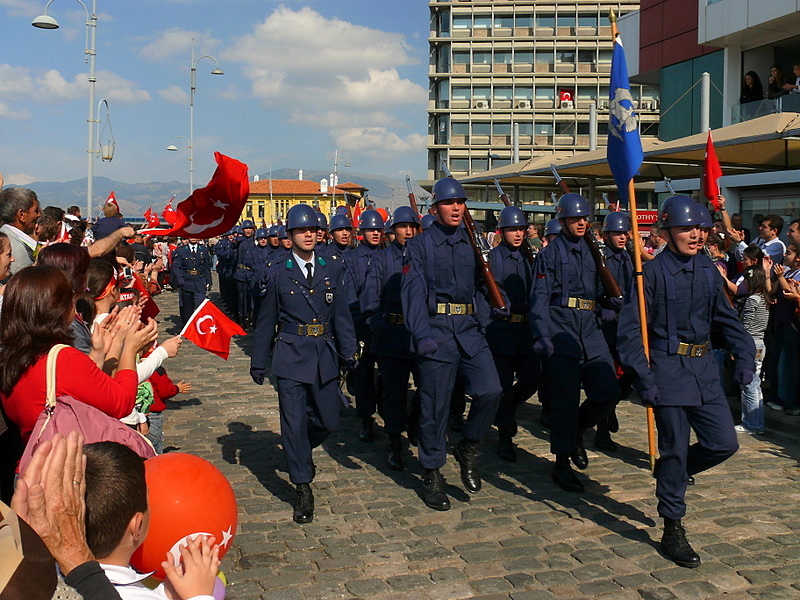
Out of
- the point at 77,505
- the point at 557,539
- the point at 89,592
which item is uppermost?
the point at 77,505

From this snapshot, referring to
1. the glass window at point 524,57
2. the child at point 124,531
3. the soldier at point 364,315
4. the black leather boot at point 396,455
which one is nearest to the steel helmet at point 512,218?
the soldier at point 364,315

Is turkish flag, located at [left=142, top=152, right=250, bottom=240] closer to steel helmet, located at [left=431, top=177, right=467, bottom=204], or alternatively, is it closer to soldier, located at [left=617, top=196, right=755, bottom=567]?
steel helmet, located at [left=431, top=177, right=467, bottom=204]

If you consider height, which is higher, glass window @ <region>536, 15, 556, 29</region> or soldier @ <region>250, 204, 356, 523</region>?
glass window @ <region>536, 15, 556, 29</region>

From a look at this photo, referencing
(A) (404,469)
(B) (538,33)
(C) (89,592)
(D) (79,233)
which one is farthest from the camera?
(B) (538,33)

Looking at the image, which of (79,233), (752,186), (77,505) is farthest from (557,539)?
(752,186)

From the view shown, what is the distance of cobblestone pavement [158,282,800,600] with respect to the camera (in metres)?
4.52

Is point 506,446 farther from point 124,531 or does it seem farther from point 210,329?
point 124,531

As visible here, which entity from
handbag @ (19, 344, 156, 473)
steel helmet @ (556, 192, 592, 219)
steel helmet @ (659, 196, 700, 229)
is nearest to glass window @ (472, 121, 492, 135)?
steel helmet @ (556, 192, 592, 219)

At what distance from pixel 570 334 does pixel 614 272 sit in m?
1.33

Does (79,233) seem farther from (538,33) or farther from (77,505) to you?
(538,33)

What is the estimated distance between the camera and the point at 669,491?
498cm

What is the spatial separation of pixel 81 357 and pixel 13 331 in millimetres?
287

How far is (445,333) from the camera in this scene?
613 centimetres

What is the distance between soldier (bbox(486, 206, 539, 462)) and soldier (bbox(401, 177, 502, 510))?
102 cm
